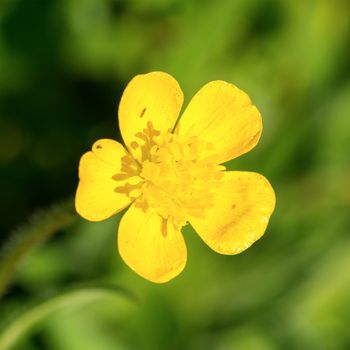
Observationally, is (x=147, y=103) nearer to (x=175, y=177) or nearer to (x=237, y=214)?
(x=175, y=177)

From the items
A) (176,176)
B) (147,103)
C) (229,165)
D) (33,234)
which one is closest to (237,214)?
(176,176)

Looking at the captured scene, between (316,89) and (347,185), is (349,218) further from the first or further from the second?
(316,89)

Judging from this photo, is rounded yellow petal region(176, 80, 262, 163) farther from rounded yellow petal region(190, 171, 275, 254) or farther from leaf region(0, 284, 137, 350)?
leaf region(0, 284, 137, 350)

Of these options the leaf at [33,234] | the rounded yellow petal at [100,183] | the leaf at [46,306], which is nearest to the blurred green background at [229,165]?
the leaf at [46,306]

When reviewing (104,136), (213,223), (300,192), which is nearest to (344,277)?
(300,192)

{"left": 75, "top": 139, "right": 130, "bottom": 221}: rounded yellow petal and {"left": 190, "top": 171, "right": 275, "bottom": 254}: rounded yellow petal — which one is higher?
{"left": 75, "top": 139, "right": 130, "bottom": 221}: rounded yellow petal

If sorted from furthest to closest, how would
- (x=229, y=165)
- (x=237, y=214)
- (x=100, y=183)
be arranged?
(x=229, y=165), (x=237, y=214), (x=100, y=183)

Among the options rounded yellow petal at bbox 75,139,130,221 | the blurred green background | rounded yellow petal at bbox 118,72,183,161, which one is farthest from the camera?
the blurred green background

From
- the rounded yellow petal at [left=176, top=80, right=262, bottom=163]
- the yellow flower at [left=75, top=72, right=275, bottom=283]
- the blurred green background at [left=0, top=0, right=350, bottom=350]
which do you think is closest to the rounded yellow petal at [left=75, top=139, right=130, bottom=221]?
the yellow flower at [left=75, top=72, right=275, bottom=283]
